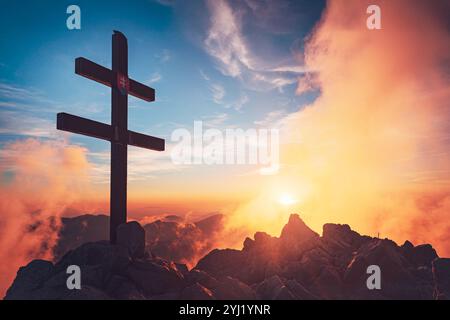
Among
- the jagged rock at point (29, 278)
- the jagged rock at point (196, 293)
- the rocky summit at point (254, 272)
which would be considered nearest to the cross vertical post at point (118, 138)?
the rocky summit at point (254, 272)

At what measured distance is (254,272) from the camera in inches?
739

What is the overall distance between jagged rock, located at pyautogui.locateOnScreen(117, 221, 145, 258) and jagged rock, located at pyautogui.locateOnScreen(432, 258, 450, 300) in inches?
534

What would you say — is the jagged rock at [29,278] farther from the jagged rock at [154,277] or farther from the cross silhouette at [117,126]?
the jagged rock at [154,277]

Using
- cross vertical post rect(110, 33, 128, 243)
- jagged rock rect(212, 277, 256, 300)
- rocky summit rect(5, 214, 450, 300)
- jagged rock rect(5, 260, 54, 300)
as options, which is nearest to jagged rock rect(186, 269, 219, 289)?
rocky summit rect(5, 214, 450, 300)

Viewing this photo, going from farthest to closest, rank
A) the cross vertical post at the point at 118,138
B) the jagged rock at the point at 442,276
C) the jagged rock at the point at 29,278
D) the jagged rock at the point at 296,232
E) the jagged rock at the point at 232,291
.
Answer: the jagged rock at the point at 296,232
the cross vertical post at the point at 118,138
the jagged rock at the point at 442,276
the jagged rock at the point at 29,278
the jagged rock at the point at 232,291

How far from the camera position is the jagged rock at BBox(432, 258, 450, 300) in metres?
16.7

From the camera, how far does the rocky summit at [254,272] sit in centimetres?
1455

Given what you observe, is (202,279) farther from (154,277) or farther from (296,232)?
(296,232)

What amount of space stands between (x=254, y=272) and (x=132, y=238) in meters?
6.62

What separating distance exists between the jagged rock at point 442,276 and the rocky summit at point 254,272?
42 mm

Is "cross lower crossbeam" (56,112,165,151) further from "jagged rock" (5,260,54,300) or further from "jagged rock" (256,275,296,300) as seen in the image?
"jagged rock" (256,275,296,300)

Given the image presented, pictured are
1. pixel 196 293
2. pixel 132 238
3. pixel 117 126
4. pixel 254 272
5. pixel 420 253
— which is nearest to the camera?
pixel 196 293

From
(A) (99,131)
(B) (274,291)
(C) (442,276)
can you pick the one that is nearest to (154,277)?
(B) (274,291)
